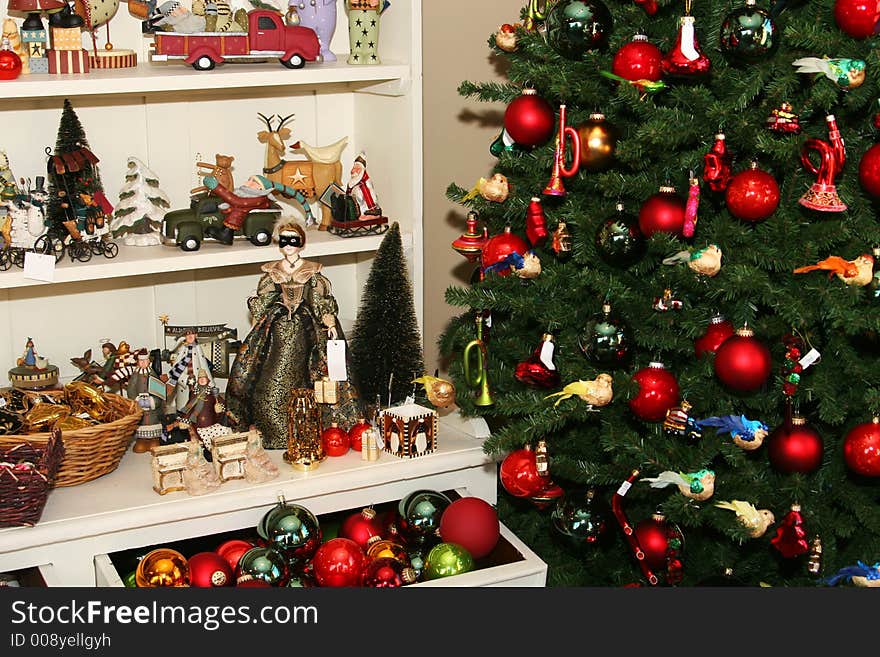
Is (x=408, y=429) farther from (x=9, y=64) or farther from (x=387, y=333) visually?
(x=9, y=64)

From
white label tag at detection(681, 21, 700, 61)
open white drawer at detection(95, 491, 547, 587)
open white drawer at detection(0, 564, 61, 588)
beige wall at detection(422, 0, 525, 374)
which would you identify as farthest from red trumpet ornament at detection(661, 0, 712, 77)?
open white drawer at detection(0, 564, 61, 588)

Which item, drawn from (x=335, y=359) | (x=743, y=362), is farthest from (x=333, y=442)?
(x=743, y=362)

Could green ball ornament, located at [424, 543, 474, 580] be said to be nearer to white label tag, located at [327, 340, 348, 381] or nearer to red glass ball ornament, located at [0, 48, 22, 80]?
white label tag, located at [327, 340, 348, 381]

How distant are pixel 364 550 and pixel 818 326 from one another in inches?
34.7

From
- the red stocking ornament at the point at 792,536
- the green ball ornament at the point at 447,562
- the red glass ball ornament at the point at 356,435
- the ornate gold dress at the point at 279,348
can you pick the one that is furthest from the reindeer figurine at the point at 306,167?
the red stocking ornament at the point at 792,536

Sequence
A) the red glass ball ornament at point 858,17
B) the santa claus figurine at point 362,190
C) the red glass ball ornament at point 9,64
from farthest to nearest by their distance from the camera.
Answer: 1. the santa claus figurine at point 362,190
2. the red glass ball ornament at point 9,64
3. the red glass ball ornament at point 858,17

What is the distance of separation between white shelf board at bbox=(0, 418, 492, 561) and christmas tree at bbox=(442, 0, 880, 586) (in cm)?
23

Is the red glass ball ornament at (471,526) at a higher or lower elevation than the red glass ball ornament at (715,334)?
lower

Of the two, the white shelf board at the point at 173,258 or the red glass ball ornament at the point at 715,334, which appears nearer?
the red glass ball ornament at the point at 715,334

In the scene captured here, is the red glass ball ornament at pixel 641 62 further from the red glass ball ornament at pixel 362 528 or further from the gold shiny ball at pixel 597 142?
the red glass ball ornament at pixel 362 528

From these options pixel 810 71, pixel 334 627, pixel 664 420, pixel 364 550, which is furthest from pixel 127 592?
pixel 810 71

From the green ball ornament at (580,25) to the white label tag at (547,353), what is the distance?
481mm

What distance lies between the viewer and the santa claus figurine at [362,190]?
7.72 ft

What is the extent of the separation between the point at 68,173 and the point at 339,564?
0.92 m
